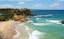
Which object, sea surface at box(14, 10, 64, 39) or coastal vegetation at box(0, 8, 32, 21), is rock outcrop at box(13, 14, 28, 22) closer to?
coastal vegetation at box(0, 8, 32, 21)

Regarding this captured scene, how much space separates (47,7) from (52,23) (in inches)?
45.6

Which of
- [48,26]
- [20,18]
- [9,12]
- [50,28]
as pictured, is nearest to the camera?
[50,28]

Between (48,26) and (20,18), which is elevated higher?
(20,18)

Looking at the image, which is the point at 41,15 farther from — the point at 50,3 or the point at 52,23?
the point at 50,3

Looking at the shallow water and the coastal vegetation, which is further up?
the coastal vegetation

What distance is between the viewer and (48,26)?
7.49m

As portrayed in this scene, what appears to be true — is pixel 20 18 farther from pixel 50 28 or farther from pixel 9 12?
pixel 50 28

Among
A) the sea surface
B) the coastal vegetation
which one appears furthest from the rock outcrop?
the sea surface

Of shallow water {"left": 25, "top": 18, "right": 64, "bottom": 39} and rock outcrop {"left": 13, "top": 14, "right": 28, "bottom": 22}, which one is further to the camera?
rock outcrop {"left": 13, "top": 14, "right": 28, "bottom": 22}

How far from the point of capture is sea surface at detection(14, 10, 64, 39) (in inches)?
243

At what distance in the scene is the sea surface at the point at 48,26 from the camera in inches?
243

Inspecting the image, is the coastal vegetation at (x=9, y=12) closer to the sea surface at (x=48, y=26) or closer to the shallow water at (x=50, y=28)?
the sea surface at (x=48, y=26)

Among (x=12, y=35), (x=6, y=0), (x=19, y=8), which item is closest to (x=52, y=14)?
(x=19, y=8)

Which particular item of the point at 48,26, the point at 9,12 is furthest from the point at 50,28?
the point at 9,12
